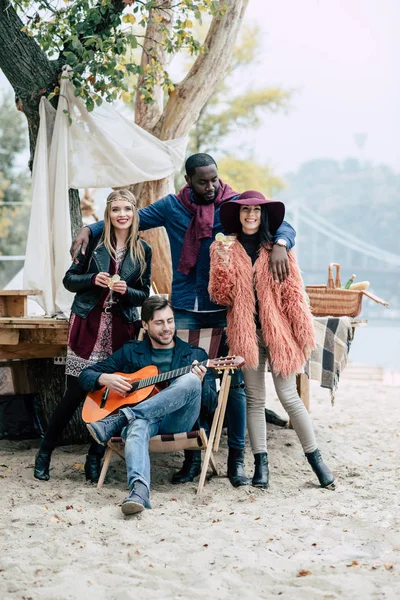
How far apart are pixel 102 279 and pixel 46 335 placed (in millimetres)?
940

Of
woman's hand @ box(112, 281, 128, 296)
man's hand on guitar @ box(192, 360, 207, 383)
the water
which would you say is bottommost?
the water

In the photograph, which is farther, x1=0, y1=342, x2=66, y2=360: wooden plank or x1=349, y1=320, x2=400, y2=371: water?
x1=349, y1=320, x2=400, y2=371: water

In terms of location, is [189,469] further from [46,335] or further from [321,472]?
[46,335]

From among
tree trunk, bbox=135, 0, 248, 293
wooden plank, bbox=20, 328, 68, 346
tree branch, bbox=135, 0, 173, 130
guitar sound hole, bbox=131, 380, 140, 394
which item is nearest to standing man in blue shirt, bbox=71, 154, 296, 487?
guitar sound hole, bbox=131, 380, 140, 394

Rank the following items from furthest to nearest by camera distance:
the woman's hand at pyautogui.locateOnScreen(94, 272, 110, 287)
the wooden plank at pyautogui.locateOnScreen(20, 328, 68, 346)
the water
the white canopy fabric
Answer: the water → the white canopy fabric → the wooden plank at pyautogui.locateOnScreen(20, 328, 68, 346) → the woman's hand at pyautogui.locateOnScreen(94, 272, 110, 287)

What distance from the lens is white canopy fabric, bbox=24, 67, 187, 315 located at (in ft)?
17.2

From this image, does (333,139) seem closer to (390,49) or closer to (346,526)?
(390,49)

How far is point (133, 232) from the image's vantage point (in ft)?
14.1

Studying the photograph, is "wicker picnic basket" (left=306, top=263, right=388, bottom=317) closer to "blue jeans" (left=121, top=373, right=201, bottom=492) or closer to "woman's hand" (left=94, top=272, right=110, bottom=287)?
"blue jeans" (left=121, top=373, right=201, bottom=492)

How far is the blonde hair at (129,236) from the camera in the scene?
4.26 meters

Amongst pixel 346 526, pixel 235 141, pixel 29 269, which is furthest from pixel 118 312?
pixel 235 141

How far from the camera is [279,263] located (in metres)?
4.00

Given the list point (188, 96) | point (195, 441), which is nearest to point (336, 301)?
point (195, 441)

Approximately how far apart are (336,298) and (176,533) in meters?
2.50
